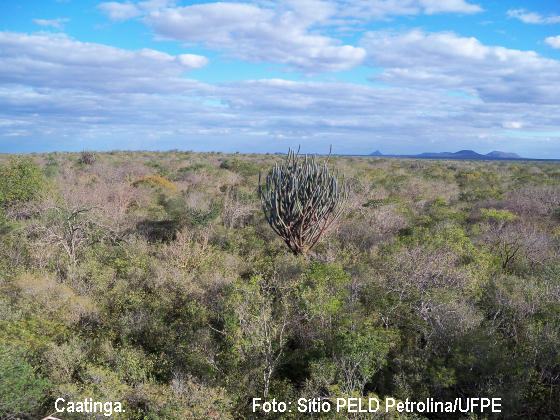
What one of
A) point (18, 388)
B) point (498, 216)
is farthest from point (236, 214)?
point (18, 388)

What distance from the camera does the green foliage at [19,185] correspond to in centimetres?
1745

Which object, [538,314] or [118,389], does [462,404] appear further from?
[118,389]

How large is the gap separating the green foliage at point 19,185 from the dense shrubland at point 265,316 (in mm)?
2728

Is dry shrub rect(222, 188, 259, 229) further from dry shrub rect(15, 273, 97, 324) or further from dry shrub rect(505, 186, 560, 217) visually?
dry shrub rect(505, 186, 560, 217)

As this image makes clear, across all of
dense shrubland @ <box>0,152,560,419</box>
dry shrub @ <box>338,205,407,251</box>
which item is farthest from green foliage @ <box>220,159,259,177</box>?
dense shrubland @ <box>0,152,560,419</box>

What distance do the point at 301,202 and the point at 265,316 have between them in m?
4.93

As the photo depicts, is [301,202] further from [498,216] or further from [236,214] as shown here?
[498,216]

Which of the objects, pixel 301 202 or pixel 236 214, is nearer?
pixel 301 202

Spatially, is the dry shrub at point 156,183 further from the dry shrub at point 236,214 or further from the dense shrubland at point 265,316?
the dense shrubland at point 265,316

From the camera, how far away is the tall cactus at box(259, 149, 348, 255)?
1273 cm

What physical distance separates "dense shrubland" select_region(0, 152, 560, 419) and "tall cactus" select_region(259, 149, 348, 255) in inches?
31.3

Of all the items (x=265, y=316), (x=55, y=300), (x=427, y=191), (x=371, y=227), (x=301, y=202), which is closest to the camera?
(x=265, y=316)

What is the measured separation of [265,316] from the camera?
8.52 meters

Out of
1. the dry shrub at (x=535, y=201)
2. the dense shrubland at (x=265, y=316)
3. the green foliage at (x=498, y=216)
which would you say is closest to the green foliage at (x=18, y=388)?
the dense shrubland at (x=265, y=316)
